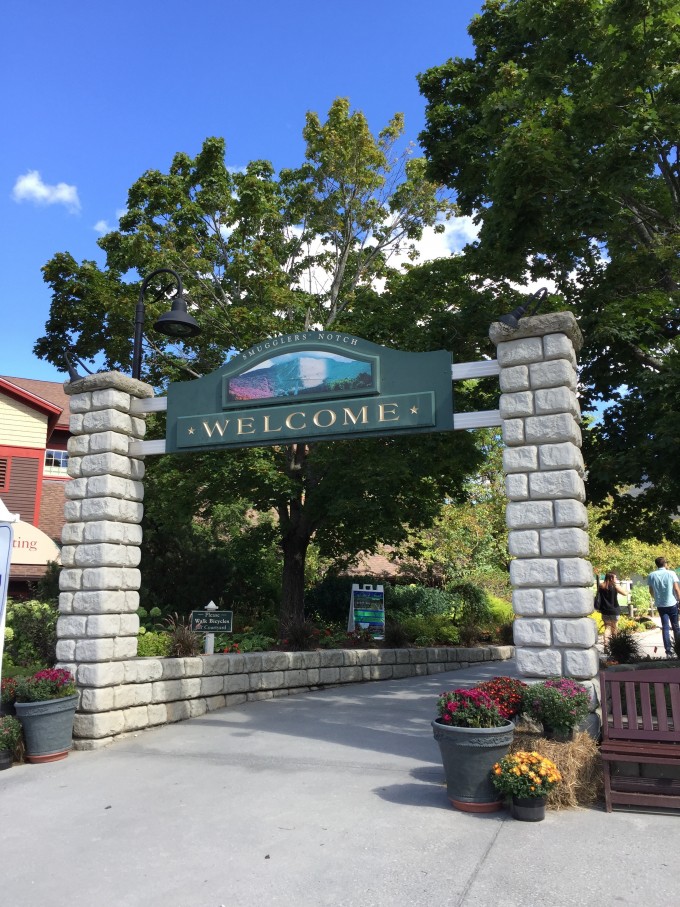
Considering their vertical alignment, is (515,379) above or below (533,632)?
above

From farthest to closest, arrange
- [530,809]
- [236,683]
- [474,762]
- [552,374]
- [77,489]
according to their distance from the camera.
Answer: [236,683]
[77,489]
[552,374]
[474,762]
[530,809]

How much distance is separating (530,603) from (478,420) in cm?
227

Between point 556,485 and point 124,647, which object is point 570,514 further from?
point 124,647

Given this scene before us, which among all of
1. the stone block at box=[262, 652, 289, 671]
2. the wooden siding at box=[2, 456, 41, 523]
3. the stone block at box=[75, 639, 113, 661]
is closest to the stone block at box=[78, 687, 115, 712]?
the stone block at box=[75, 639, 113, 661]

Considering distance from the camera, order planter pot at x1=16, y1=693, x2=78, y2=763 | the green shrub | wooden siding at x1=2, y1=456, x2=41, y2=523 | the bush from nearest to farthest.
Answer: planter pot at x1=16, y1=693, x2=78, y2=763
the green shrub
the bush
wooden siding at x1=2, y1=456, x2=41, y2=523

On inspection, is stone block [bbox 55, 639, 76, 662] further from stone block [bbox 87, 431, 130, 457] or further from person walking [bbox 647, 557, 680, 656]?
person walking [bbox 647, 557, 680, 656]

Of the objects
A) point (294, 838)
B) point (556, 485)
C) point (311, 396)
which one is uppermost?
point (311, 396)

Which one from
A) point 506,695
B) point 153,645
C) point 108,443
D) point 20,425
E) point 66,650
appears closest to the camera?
point 506,695

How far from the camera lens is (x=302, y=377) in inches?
367

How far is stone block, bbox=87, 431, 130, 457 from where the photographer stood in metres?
9.74

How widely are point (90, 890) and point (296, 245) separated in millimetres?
17035

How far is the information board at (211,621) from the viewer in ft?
38.0

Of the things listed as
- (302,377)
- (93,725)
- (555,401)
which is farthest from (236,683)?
(555,401)

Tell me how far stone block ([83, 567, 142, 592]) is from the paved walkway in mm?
2077
